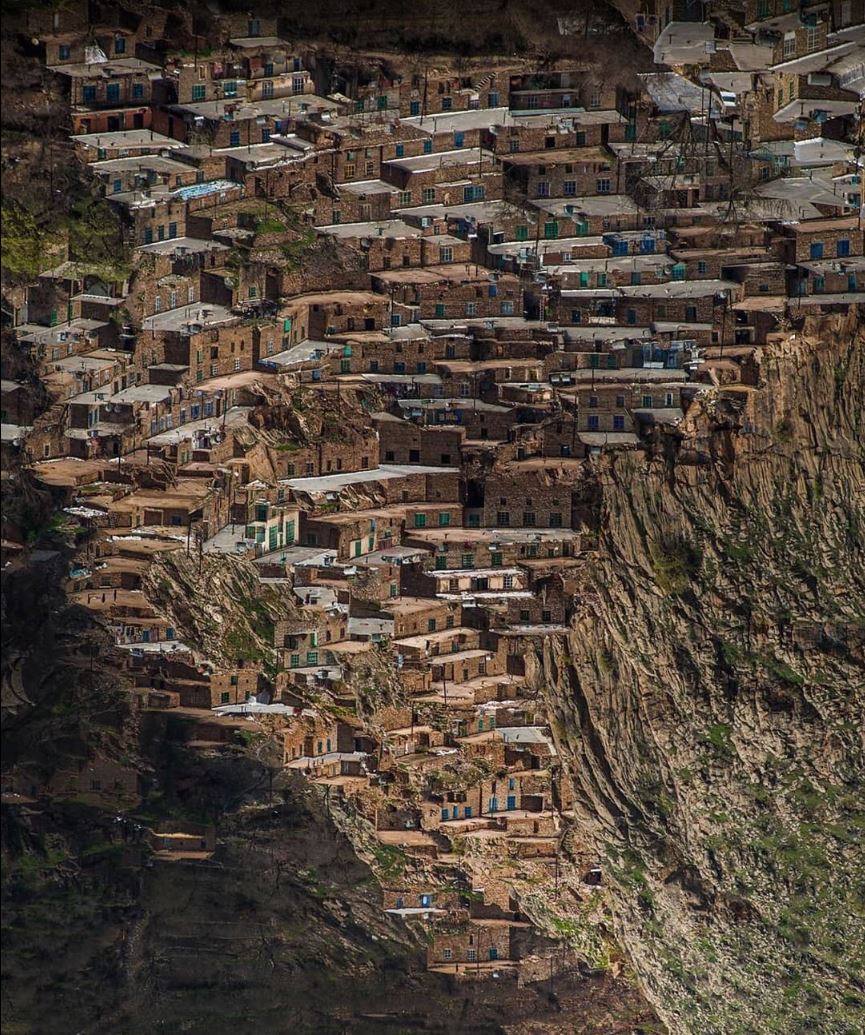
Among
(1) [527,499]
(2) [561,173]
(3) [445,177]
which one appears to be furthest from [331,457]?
(2) [561,173]

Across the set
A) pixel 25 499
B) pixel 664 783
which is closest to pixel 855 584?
pixel 664 783

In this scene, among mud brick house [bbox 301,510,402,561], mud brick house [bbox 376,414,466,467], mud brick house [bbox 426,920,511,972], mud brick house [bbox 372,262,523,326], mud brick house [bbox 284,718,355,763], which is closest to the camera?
mud brick house [bbox 372,262,523,326]

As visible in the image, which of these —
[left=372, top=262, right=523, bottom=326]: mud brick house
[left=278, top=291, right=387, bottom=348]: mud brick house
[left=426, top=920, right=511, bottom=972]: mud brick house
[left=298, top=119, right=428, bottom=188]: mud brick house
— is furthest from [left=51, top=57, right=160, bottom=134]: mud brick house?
[left=426, top=920, right=511, bottom=972]: mud brick house

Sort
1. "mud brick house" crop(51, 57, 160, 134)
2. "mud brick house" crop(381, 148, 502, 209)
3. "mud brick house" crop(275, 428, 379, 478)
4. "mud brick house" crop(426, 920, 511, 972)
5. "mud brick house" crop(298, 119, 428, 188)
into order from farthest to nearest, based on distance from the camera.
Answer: "mud brick house" crop(426, 920, 511, 972) → "mud brick house" crop(275, 428, 379, 478) → "mud brick house" crop(51, 57, 160, 134) → "mud brick house" crop(298, 119, 428, 188) → "mud brick house" crop(381, 148, 502, 209)

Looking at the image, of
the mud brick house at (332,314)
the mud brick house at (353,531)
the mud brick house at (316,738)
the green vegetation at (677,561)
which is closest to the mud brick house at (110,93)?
the mud brick house at (332,314)

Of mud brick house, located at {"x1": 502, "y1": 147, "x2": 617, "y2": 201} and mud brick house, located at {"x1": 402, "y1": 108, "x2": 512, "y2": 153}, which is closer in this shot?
mud brick house, located at {"x1": 502, "y1": 147, "x2": 617, "y2": 201}

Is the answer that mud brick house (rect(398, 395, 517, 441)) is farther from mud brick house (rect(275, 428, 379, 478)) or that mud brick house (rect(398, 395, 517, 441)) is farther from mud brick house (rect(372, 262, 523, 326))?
mud brick house (rect(372, 262, 523, 326))

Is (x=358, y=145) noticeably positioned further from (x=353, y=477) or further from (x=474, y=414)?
(x=353, y=477)
